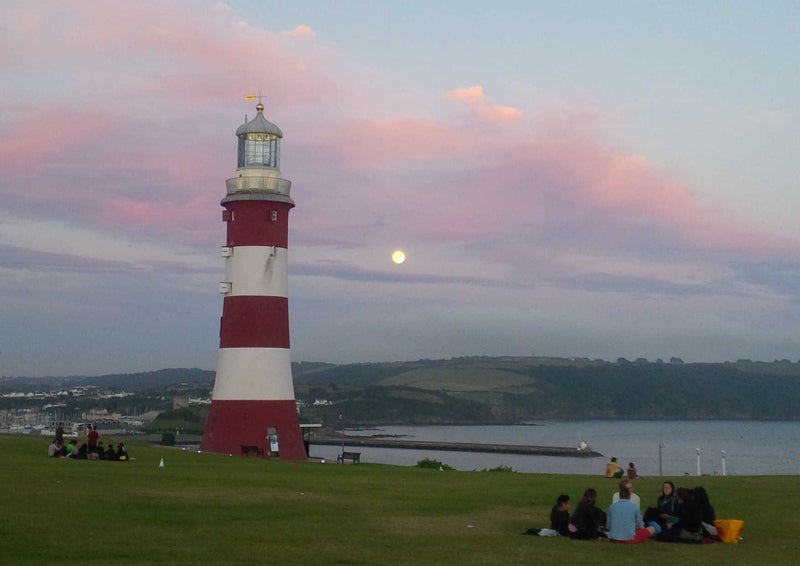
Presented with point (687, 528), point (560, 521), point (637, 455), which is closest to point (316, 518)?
point (560, 521)

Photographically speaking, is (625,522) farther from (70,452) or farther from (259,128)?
(259,128)

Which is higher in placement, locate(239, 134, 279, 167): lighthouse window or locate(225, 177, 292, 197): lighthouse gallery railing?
locate(239, 134, 279, 167): lighthouse window

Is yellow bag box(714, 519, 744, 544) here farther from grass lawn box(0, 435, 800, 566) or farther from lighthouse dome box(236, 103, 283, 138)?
lighthouse dome box(236, 103, 283, 138)

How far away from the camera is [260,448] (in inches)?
1401

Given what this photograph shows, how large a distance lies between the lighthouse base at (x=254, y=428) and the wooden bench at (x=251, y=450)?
8cm

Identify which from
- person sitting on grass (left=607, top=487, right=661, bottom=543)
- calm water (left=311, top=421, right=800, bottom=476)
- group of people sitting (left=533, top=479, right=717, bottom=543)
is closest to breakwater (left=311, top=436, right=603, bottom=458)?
calm water (left=311, top=421, right=800, bottom=476)

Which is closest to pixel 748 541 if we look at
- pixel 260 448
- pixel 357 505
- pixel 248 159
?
pixel 357 505

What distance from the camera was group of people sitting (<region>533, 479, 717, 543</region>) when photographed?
15711 millimetres

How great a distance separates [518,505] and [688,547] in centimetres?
488

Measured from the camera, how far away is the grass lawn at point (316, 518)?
13547 mm

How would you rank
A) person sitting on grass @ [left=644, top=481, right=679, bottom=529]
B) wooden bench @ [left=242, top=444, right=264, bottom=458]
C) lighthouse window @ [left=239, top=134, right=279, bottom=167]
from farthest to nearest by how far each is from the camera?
lighthouse window @ [left=239, top=134, right=279, bottom=167] < wooden bench @ [left=242, top=444, right=264, bottom=458] < person sitting on grass @ [left=644, top=481, right=679, bottom=529]

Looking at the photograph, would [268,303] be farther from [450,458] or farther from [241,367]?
[450,458]

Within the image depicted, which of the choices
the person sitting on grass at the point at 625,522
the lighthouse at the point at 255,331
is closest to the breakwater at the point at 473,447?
the lighthouse at the point at 255,331

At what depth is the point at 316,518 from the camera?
55.9 ft
